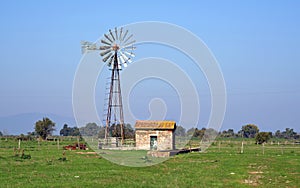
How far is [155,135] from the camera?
4647 cm

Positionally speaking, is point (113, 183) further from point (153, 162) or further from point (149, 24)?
point (149, 24)

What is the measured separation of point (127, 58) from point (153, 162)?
810 inches

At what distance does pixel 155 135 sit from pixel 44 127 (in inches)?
1703

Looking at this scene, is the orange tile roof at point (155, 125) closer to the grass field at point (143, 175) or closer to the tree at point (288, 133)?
the grass field at point (143, 175)

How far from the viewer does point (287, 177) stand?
21.8 meters

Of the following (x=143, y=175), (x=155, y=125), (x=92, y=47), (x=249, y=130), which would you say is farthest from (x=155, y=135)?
(x=249, y=130)

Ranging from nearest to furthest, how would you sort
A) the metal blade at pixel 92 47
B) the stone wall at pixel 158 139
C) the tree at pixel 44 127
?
1. the stone wall at pixel 158 139
2. the metal blade at pixel 92 47
3. the tree at pixel 44 127

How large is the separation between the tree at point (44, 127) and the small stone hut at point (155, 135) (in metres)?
40.3

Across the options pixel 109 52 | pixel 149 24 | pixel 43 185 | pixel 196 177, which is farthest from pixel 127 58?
pixel 43 185

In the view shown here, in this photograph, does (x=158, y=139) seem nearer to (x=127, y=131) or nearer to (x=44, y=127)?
(x=127, y=131)

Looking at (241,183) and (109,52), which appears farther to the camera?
(109,52)

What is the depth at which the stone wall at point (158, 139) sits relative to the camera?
45.9m

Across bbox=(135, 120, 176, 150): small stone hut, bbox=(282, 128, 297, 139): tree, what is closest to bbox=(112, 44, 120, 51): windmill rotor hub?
bbox=(135, 120, 176, 150): small stone hut

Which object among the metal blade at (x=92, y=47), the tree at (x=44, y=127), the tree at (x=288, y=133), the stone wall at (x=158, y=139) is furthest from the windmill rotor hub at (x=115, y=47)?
the tree at (x=288, y=133)
